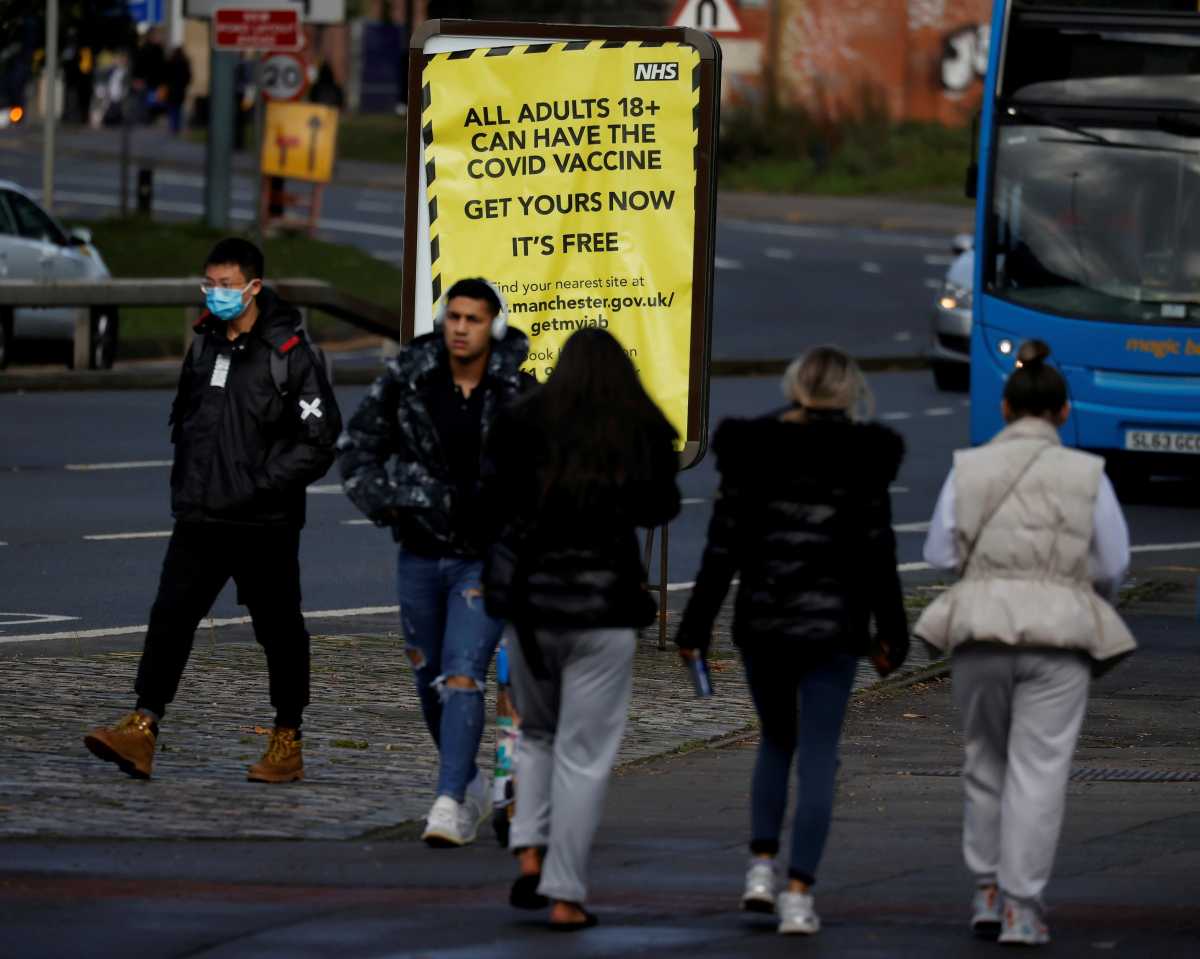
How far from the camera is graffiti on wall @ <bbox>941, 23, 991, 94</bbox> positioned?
6438 cm

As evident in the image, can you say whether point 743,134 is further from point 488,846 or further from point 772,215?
point 488,846

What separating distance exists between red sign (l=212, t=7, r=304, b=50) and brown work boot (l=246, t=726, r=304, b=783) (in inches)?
735

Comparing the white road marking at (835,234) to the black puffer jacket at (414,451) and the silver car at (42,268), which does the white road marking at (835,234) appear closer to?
the silver car at (42,268)

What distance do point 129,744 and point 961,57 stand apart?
56667 millimetres

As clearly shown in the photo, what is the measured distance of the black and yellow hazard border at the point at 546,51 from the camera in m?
12.3

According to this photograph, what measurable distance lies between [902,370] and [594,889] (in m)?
23.7

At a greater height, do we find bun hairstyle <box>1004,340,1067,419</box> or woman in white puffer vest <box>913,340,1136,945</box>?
bun hairstyle <box>1004,340,1067,419</box>

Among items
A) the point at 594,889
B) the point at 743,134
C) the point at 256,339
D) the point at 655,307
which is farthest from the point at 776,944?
the point at 743,134

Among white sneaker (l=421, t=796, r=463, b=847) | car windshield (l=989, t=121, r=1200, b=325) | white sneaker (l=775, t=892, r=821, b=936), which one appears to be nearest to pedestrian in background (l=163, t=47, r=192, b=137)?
car windshield (l=989, t=121, r=1200, b=325)

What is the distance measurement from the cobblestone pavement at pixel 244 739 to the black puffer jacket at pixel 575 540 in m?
1.50

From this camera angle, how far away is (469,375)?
846 centimetres

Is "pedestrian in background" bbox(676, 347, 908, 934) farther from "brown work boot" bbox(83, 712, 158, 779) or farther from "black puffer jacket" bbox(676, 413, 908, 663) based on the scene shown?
"brown work boot" bbox(83, 712, 158, 779)

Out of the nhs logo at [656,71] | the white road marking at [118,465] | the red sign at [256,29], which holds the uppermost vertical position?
the nhs logo at [656,71]

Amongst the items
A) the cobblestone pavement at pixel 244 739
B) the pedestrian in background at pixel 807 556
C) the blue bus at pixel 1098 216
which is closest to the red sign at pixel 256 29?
the blue bus at pixel 1098 216
